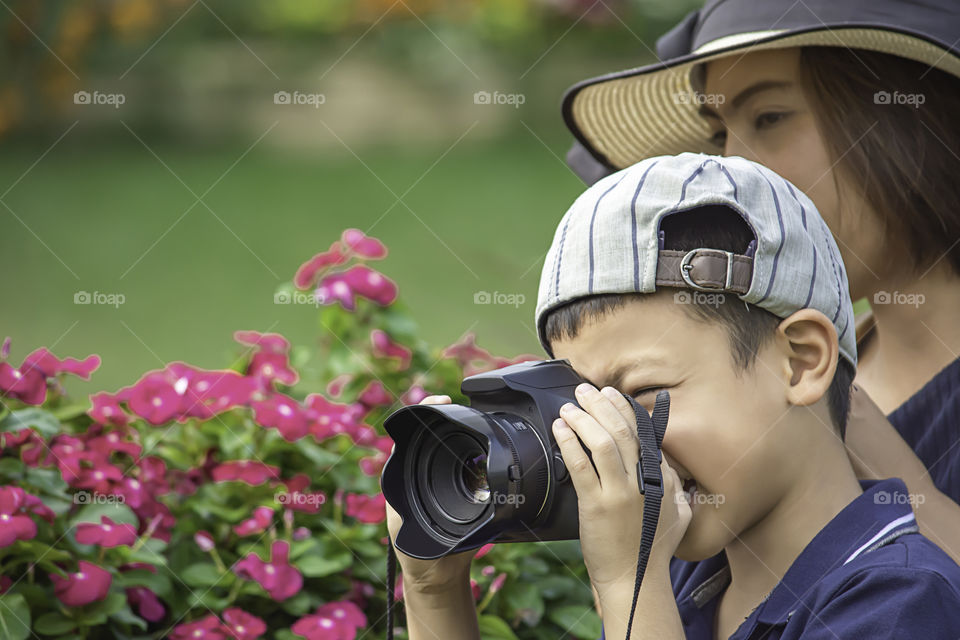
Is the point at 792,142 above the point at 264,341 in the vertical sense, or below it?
above

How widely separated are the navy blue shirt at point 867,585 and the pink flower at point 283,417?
32.8 inches

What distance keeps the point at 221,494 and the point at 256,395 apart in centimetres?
25

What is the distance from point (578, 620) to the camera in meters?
1.92

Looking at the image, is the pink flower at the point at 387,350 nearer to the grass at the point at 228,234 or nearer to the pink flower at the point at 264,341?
the pink flower at the point at 264,341

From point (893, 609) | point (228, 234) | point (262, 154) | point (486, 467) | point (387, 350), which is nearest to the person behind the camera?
point (893, 609)

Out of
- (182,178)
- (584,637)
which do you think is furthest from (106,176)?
(584,637)

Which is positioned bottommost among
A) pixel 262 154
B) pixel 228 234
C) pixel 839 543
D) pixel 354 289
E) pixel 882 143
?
pixel 839 543

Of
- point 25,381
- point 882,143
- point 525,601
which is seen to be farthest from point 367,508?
point 882,143

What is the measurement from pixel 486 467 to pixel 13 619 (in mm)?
814

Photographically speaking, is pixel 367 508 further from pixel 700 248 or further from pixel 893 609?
pixel 893 609

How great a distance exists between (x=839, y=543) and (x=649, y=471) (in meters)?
0.28

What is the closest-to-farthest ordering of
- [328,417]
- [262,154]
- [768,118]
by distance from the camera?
[768,118]
[328,417]
[262,154]

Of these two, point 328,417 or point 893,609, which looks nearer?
point 893,609

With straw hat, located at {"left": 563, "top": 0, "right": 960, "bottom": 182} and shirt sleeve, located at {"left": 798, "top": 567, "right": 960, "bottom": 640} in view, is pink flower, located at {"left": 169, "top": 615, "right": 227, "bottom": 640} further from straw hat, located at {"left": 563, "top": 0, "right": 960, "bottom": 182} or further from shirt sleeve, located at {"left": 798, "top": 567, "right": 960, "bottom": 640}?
straw hat, located at {"left": 563, "top": 0, "right": 960, "bottom": 182}
